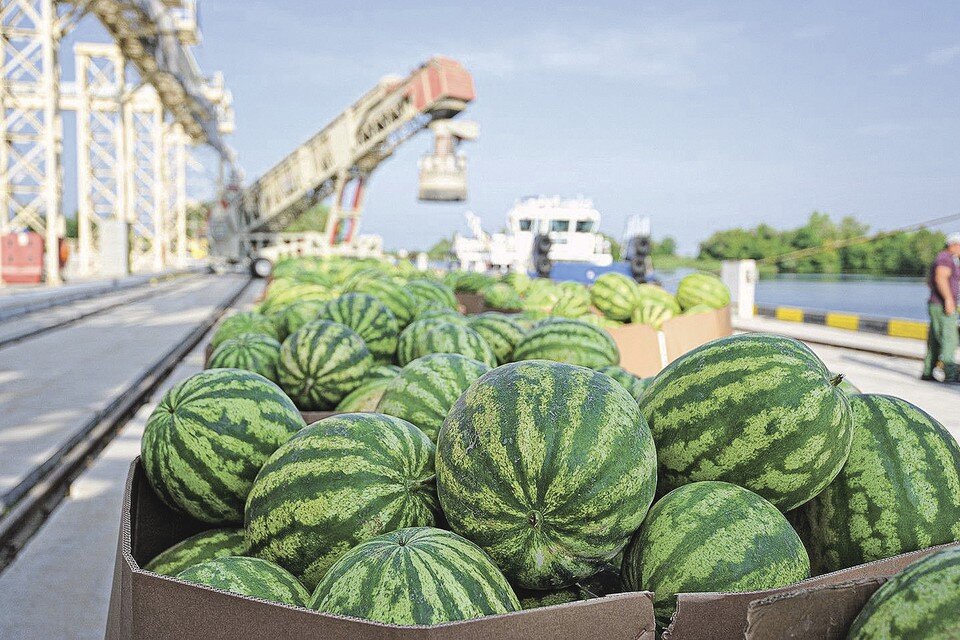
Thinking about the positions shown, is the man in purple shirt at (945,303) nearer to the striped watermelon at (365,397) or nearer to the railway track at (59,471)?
the striped watermelon at (365,397)

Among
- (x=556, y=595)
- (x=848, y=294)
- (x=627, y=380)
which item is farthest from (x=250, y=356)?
(x=848, y=294)

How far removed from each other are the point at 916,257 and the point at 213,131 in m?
25.5

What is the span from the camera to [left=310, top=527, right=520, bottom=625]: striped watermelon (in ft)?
3.12

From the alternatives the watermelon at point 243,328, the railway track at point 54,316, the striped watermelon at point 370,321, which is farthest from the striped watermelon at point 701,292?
the railway track at point 54,316

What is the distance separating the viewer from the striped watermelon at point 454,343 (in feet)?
7.84

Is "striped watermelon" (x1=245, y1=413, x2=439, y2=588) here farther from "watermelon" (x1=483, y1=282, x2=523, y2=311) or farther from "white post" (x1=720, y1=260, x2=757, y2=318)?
"white post" (x1=720, y1=260, x2=757, y2=318)

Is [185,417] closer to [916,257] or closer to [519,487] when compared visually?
[519,487]

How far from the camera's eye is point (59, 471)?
3.52 m

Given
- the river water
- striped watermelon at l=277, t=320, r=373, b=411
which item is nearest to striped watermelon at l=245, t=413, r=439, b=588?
striped watermelon at l=277, t=320, r=373, b=411

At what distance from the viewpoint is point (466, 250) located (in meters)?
21.7

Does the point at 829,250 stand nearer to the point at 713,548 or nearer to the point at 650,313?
the point at 650,313

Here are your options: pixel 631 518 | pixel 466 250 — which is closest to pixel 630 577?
pixel 631 518

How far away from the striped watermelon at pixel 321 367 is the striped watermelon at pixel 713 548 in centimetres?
125

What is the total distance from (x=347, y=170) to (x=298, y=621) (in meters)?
20.8
